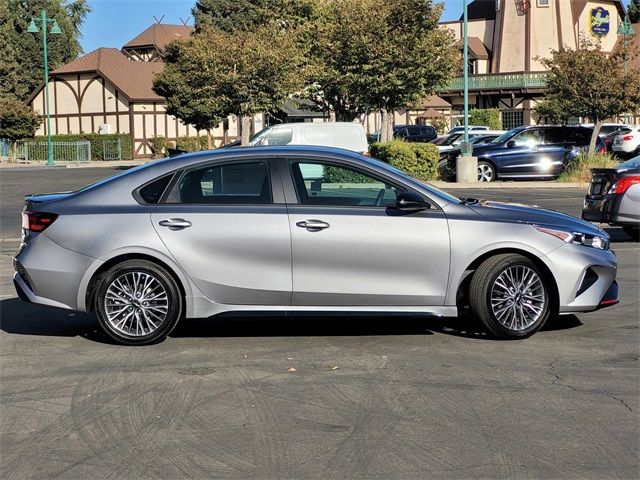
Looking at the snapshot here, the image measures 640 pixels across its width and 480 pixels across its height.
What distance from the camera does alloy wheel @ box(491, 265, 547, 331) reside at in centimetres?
814

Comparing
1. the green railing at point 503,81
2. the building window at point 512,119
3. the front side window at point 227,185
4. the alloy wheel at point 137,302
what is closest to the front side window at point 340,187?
the front side window at point 227,185

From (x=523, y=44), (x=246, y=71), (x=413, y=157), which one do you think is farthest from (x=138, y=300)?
(x=523, y=44)

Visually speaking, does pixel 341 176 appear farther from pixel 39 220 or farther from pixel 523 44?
pixel 523 44

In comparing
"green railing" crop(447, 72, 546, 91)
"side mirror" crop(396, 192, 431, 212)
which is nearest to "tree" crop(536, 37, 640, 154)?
"side mirror" crop(396, 192, 431, 212)

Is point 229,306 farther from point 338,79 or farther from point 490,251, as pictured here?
point 338,79

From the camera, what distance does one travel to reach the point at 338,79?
39.6m

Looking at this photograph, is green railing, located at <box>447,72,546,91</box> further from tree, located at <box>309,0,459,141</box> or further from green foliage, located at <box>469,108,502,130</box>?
tree, located at <box>309,0,459,141</box>

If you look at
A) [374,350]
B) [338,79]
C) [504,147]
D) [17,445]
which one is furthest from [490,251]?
[338,79]

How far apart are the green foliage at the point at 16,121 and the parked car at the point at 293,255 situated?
160 ft

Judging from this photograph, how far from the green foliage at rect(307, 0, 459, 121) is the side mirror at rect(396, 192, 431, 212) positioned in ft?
101

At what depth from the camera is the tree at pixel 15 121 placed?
54.6 metres

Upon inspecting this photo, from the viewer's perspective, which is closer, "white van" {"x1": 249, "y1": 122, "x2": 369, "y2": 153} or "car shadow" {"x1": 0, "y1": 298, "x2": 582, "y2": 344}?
"car shadow" {"x1": 0, "y1": 298, "x2": 582, "y2": 344}

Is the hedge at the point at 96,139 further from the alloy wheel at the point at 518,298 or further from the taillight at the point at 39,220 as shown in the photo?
the alloy wheel at the point at 518,298

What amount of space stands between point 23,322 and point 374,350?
11.3 ft
